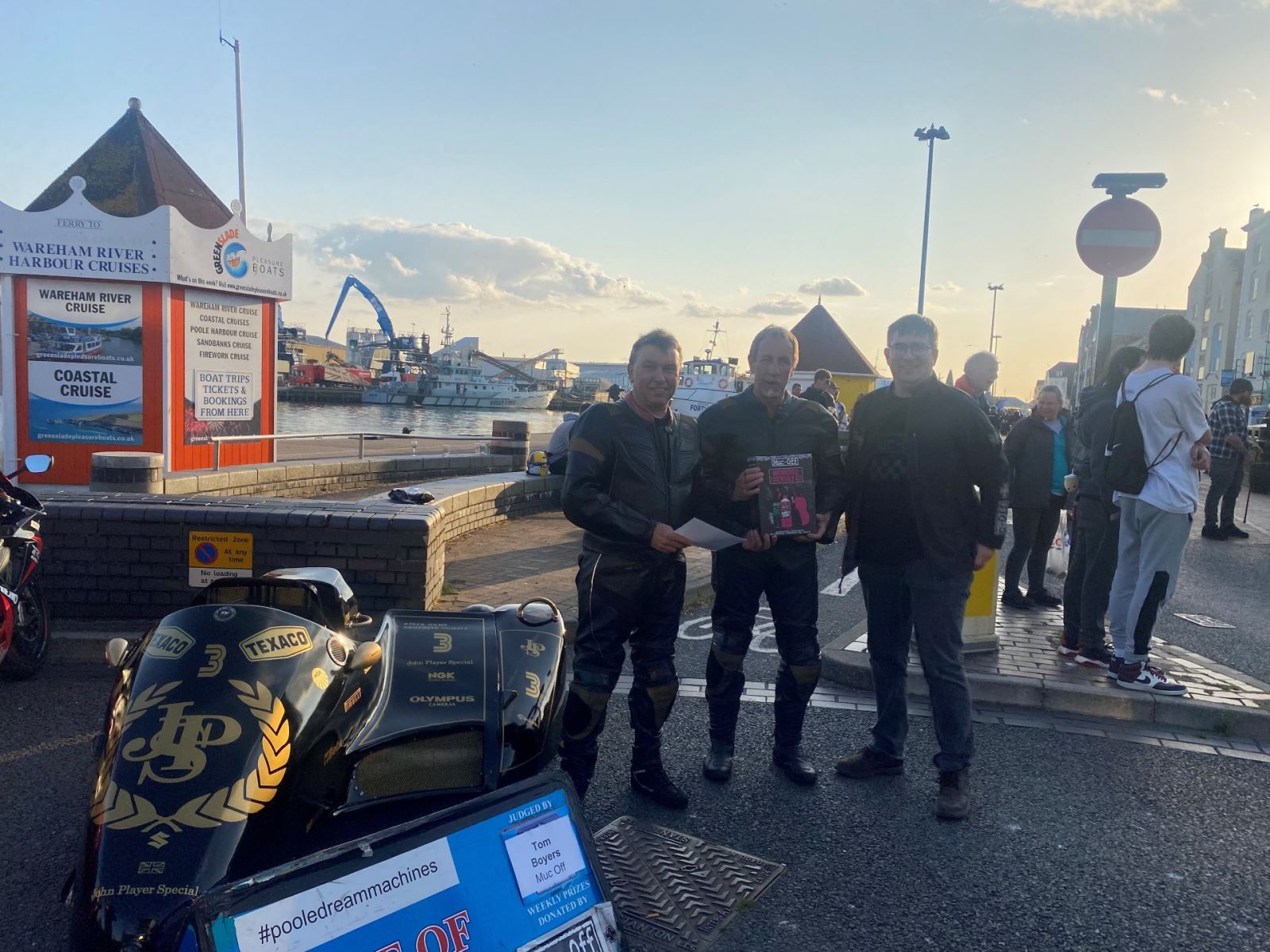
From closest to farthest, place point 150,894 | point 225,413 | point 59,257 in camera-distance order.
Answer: point 150,894 < point 59,257 < point 225,413

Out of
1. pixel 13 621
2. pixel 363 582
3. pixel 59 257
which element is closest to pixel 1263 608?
pixel 363 582

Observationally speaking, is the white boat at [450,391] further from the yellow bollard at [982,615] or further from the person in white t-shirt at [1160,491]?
the person in white t-shirt at [1160,491]

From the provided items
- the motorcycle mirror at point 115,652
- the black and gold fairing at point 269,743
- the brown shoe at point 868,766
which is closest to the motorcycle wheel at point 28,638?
the motorcycle mirror at point 115,652

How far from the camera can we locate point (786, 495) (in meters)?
3.94

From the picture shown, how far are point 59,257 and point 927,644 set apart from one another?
1097 cm

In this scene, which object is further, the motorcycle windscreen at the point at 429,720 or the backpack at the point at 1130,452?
the backpack at the point at 1130,452

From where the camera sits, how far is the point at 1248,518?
13.8 meters

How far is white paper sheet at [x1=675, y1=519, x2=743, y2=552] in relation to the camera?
364 centimetres

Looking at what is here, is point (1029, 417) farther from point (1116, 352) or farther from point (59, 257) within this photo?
point (59, 257)

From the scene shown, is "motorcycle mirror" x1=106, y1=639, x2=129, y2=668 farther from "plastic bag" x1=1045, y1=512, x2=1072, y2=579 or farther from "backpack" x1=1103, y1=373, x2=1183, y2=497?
"plastic bag" x1=1045, y1=512, x2=1072, y2=579

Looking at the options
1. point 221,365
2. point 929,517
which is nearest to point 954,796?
point 929,517

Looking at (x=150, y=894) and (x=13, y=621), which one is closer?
(x=150, y=894)

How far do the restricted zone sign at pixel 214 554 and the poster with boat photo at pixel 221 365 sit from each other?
20.8 feet

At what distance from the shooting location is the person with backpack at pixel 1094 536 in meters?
5.61
